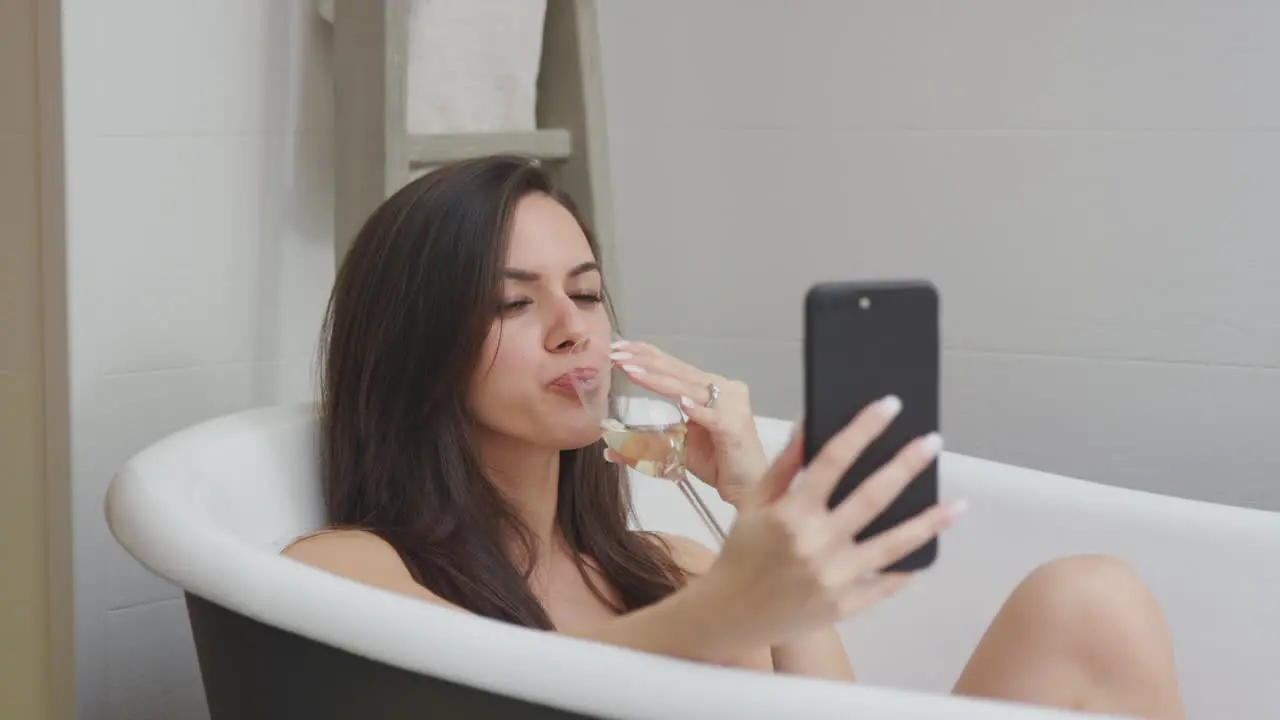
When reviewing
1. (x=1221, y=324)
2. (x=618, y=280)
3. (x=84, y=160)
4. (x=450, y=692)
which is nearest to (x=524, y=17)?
(x=618, y=280)

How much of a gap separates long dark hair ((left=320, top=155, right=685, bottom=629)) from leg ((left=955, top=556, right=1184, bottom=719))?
16.6 inches

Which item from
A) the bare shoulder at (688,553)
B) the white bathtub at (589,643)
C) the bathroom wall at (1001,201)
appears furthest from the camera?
the bathroom wall at (1001,201)

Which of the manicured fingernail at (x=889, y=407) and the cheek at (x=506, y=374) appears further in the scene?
the cheek at (x=506, y=374)

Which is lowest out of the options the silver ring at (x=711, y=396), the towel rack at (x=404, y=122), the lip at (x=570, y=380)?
the silver ring at (x=711, y=396)

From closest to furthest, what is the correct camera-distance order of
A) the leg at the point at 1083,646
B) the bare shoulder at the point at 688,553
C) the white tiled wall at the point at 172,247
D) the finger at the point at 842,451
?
the finger at the point at 842,451 < the leg at the point at 1083,646 < the bare shoulder at the point at 688,553 < the white tiled wall at the point at 172,247

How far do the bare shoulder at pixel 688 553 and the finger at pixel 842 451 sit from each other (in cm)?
80

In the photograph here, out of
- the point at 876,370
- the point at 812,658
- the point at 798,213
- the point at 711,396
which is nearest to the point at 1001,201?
the point at 798,213

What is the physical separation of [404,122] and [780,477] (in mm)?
1147

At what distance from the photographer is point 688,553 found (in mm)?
1736

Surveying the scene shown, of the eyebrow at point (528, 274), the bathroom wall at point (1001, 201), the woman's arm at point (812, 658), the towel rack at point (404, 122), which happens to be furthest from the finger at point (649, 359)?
the bathroom wall at point (1001, 201)

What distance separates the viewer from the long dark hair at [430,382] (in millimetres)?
1436

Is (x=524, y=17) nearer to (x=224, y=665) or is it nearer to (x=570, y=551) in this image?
(x=570, y=551)

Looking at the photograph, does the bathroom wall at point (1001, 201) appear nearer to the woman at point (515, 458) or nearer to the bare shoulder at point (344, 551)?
the woman at point (515, 458)

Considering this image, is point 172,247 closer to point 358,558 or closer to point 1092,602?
point 358,558
